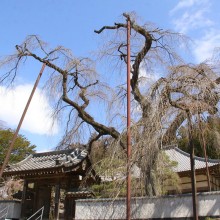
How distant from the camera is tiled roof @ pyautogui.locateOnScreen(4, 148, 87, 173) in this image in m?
15.3

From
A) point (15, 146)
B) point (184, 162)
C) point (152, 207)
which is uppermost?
point (15, 146)

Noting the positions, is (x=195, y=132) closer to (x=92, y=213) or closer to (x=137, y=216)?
(x=137, y=216)

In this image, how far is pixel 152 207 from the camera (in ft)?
37.5

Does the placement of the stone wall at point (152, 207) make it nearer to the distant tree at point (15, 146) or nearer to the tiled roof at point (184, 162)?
the tiled roof at point (184, 162)

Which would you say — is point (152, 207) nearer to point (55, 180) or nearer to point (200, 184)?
point (55, 180)

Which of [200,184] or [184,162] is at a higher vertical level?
[184,162]

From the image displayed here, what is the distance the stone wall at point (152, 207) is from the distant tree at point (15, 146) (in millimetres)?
24902

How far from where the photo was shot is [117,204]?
12.2m

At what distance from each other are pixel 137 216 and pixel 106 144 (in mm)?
4864

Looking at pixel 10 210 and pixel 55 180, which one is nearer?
pixel 55 180

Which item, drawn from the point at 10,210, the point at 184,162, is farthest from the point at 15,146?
the point at 10,210

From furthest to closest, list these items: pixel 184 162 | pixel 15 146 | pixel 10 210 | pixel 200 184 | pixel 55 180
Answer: pixel 15 146 → pixel 184 162 → pixel 200 184 → pixel 10 210 → pixel 55 180

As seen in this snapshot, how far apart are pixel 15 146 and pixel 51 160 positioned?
21149 mm

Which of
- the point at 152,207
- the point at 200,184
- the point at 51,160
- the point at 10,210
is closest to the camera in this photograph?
the point at 152,207
